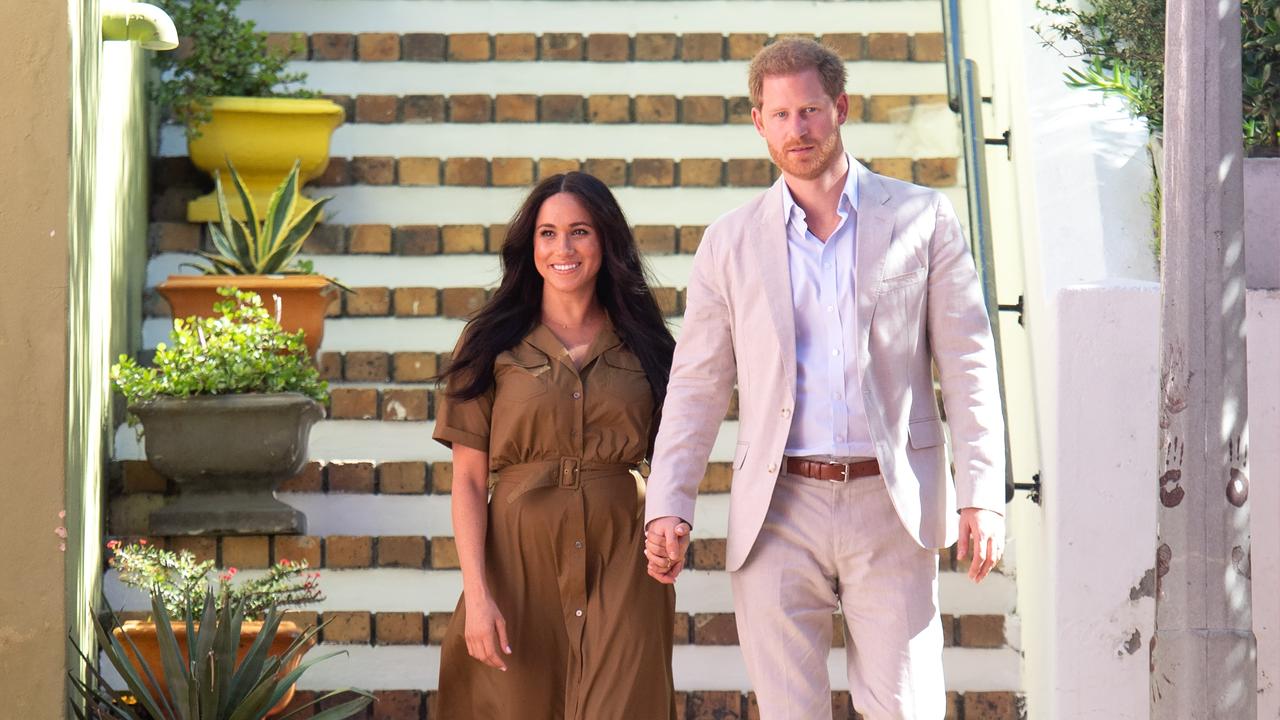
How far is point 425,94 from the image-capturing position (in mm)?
6602

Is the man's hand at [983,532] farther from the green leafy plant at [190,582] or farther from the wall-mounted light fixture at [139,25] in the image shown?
the wall-mounted light fixture at [139,25]

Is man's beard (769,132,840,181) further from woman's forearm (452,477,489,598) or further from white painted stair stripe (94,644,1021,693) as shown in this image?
white painted stair stripe (94,644,1021,693)

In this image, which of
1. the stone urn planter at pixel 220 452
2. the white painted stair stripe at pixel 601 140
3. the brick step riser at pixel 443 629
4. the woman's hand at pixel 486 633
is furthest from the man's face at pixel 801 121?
the white painted stair stripe at pixel 601 140

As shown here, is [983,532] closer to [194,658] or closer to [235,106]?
[194,658]

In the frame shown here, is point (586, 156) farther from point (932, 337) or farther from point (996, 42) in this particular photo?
point (932, 337)

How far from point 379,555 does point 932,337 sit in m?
2.28

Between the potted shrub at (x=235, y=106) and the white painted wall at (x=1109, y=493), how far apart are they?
9.56 feet

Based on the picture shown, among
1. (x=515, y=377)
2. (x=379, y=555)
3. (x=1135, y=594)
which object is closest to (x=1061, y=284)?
(x=1135, y=594)

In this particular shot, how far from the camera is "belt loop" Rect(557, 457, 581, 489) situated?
3.87 metres

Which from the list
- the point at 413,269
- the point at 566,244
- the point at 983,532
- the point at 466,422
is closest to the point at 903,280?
the point at 983,532

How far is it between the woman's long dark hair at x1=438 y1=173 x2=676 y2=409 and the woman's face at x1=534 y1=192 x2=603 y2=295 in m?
0.02

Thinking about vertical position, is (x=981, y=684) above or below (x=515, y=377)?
below

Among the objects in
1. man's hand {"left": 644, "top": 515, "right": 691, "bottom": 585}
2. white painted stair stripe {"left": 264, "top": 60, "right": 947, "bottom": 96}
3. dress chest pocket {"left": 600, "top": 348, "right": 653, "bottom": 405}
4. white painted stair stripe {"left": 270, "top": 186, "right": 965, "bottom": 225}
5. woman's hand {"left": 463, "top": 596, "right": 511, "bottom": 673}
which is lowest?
woman's hand {"left": 463, "top": 596, "right": 511, "bottom": 673}

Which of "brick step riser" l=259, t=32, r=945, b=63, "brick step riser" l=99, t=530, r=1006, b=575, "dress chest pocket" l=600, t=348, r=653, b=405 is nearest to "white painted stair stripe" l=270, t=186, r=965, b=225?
"brick step riser" l=259, t=32, r=945, b=63
